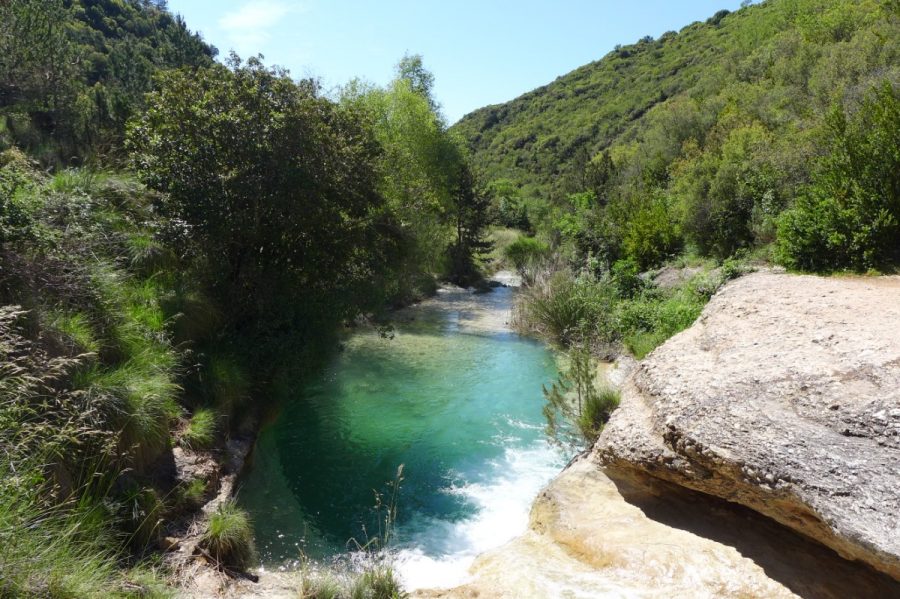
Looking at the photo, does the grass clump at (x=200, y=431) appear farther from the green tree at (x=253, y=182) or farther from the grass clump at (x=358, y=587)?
the grass clump at (x=358, y=587)

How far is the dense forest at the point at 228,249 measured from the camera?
425 centimetres

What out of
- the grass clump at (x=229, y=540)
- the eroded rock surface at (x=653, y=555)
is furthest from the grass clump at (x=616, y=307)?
the grass clump at (x=229, y=540)

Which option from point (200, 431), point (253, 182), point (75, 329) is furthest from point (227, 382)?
point (253, 182)

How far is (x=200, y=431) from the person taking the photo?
21.5 ft

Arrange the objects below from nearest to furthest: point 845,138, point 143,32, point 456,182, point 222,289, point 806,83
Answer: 1. point 222,289
2. point 845,138
3. point 806,83
4. point 456,182
5. point 143,32

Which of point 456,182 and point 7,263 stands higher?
point 456,182

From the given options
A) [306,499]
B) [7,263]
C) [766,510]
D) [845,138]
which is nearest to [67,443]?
[7,263]

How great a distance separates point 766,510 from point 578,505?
1.97 metres

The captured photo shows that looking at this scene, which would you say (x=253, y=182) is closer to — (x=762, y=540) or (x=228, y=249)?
(x=228, y=249)

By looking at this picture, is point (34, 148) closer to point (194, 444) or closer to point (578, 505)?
point (194, 444)

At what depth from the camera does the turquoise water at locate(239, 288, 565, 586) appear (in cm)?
651

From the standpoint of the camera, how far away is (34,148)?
18734 millimetres

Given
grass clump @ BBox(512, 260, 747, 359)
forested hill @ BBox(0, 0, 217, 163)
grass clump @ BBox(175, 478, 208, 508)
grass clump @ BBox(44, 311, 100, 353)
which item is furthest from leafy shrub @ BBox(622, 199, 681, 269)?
forested hill @ BBox(0, 0, 217, 163)

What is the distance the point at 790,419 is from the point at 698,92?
39.6 meters
